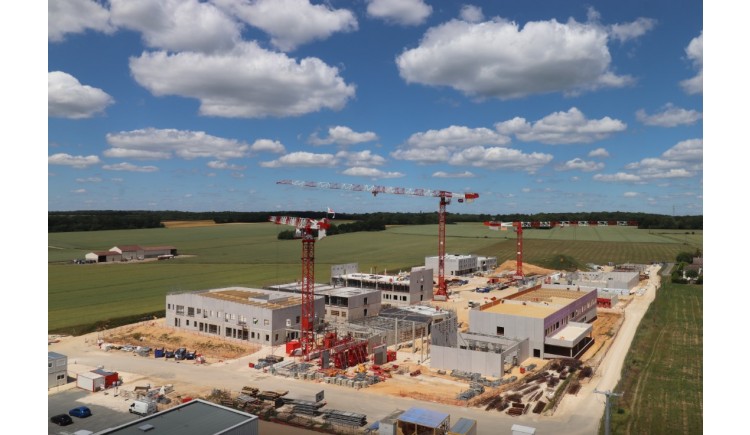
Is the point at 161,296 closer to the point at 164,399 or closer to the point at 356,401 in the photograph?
the point at 164,399

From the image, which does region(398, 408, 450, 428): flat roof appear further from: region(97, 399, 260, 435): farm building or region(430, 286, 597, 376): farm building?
region(430, 286, 597, 376): farm building

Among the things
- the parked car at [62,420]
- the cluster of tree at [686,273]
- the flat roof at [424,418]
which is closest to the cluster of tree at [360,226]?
the cluster of tree at [686,273]

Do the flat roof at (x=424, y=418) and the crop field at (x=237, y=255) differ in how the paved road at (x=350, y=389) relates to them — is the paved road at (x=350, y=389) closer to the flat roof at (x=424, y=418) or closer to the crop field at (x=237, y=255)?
the flat roof at (x=424, y=418)

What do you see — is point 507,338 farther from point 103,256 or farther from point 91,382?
point 103,256

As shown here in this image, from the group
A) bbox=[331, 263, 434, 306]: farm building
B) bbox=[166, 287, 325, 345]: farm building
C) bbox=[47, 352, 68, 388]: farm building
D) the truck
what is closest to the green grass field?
the truck

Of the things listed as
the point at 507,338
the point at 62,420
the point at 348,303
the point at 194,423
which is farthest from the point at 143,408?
the point at 507,338

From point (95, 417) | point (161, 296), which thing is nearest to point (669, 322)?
point (95, 417)
